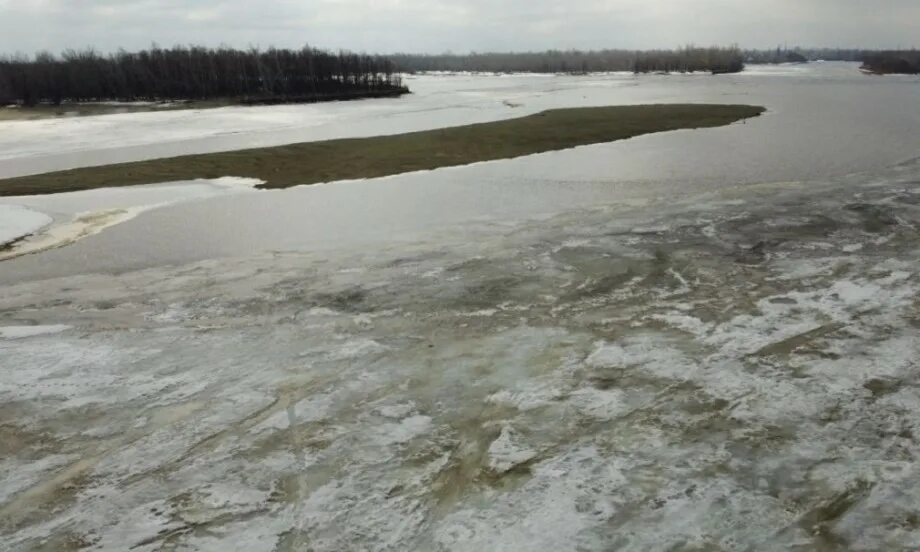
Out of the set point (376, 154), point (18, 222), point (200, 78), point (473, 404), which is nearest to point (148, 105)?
point (200, 78)

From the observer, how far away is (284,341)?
6.48 m

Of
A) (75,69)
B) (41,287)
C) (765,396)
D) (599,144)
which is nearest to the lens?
(765,396)

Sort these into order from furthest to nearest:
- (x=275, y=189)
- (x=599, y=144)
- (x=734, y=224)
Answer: (x=599, y=144) < (x=275, y=189) < (x=734, y=224)

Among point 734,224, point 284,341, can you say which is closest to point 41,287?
point 284,341

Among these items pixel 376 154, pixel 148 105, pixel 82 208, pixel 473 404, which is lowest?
pixel 473 404

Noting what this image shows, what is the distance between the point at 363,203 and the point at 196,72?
6186 cm

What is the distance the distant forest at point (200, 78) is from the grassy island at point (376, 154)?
3904 cm

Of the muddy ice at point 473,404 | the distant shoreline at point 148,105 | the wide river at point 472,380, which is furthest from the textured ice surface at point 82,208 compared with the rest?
the distant shoreline at point 148,105

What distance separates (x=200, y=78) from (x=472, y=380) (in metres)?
68.0

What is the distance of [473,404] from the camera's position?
515 cm

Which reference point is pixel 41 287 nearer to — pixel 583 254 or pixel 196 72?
pixel 583 254

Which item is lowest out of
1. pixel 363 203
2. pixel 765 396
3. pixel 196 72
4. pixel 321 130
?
pixel 765 396

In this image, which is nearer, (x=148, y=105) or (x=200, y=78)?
(x=148, y=105)

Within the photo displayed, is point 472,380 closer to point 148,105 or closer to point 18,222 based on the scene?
point 18,222
